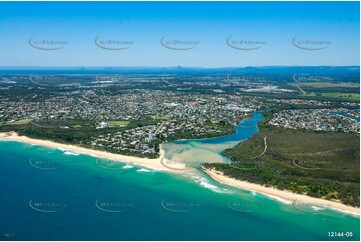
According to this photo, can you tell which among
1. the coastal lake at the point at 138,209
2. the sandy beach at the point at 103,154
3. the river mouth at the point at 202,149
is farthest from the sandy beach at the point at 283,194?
the sandy beach at the point at 103,154

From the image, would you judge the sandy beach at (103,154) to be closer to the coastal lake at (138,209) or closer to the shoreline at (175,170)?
the shoreline at (175,170)

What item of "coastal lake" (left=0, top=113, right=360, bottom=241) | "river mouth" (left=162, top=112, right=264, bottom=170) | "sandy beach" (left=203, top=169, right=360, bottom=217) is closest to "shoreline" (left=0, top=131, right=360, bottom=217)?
"sandy beach" (left=203, top=169, right=360, bottom=217)

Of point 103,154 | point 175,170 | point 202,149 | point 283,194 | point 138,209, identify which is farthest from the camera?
point 202,149

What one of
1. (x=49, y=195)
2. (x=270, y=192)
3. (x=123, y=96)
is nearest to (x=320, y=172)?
(x=270, y=192)

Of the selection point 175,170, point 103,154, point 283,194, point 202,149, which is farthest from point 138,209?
point 202,149

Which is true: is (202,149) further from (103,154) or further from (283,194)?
(283,194)

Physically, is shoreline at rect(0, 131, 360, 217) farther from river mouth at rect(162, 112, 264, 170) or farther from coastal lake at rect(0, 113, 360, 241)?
river mouth at rect(162, 112, 264, 170)

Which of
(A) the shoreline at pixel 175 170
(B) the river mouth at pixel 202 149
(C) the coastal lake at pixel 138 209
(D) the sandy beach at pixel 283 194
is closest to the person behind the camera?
(C) the coastal lake at pixel 138 209
